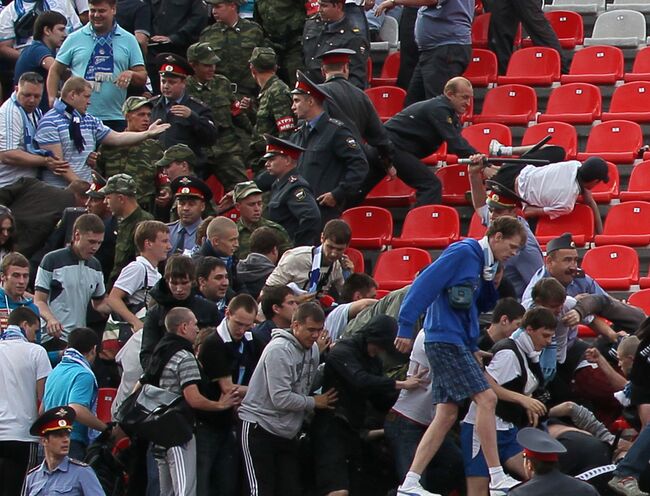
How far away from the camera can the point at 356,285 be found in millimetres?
12039

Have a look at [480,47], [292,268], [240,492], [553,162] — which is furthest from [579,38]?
[240,492]

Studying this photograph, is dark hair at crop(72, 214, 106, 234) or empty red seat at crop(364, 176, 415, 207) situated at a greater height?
dark hair at crop(72, 214, 106, 234)

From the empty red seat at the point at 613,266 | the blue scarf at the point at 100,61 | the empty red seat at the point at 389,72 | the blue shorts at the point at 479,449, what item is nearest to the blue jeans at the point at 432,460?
the blue shorts at the point at 479,449

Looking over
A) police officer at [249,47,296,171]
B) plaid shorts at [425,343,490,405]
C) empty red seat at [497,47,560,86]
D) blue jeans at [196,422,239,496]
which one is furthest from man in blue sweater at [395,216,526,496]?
empty red seat at [497,47,560,86]

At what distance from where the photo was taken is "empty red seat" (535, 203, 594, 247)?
44.5 ft

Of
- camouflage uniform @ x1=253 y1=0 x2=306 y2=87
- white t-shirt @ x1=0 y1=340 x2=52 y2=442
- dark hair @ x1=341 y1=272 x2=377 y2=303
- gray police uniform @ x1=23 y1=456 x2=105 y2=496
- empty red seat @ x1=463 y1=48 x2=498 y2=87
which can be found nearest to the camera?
gray police uniform @ x1=23 y1=456 x2=105 y2=496

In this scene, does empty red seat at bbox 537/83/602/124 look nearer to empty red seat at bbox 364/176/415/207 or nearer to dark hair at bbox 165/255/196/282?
empty red seat at bbox 364/176/415/207

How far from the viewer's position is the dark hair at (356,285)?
12.0 metres

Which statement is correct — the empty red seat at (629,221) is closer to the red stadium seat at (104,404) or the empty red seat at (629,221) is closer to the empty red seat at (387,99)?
the empty red seat at (387,99)

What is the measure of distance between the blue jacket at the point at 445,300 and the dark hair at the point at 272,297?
113cm

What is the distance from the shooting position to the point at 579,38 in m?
16.6

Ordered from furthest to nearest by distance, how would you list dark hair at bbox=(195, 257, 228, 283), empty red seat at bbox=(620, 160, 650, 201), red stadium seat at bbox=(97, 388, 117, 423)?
1. empty red seat at bbox=(620, 160, 650, 201)
2. red stadium seat at bbox=(97, 388, 117, 423)
3. dark hair at bbox=(195, 257, 228, 283)

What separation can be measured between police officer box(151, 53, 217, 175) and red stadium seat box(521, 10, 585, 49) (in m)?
3.77

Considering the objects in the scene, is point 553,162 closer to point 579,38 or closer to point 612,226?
point 612,226
